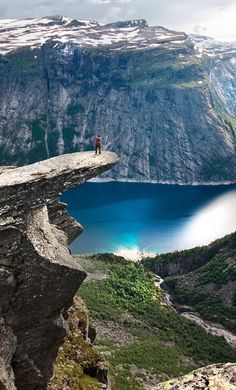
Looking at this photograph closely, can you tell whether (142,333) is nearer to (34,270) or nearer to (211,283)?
(211,283)

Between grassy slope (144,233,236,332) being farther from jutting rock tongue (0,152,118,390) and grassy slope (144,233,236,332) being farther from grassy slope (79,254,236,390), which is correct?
jutting rock tongue (0,152,118,390)

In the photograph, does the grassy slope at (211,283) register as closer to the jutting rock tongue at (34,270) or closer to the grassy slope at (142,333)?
the grassy slope at (142,333)

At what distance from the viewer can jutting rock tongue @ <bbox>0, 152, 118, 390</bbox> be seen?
650 inches

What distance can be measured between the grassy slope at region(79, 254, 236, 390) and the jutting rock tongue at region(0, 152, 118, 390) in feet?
83.7

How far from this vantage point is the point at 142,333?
74000mm

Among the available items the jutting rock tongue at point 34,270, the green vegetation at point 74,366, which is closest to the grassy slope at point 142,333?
the green vegetation at point 74,366

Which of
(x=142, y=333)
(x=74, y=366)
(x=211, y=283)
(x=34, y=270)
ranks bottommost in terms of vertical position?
(x=211, y=283)

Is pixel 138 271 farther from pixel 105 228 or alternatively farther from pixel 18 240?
pixel 18 240

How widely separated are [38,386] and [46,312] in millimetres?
3828

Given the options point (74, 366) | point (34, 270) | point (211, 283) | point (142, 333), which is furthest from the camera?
point (211, 283)

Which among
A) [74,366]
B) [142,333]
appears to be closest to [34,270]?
[74,366]

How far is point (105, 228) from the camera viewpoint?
17625cm

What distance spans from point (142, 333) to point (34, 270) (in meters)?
59.6

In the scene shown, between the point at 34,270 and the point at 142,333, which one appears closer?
the point at 34,270
